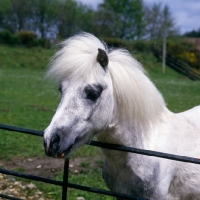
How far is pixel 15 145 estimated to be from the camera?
696cm

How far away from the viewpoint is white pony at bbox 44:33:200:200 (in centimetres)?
246

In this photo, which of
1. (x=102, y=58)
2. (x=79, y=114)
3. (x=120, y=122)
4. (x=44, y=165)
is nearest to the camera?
(x=79, y=114)

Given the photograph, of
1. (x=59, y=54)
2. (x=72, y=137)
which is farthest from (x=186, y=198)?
(x=59, y=54)

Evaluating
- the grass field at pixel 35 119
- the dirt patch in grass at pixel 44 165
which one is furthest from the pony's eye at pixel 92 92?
the dirt patch in grass at pixel 44 165

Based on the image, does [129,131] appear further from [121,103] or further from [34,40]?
[34,40]

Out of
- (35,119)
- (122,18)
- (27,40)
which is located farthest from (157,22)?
(35,119)

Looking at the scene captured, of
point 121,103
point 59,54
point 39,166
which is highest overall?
point 59,54

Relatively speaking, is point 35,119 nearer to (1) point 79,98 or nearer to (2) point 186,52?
(1) point 79,98

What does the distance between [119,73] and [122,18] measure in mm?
49834

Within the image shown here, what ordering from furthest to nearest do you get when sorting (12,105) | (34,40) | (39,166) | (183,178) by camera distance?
(34,40) < (12,105) < (39,166) < (183,178)

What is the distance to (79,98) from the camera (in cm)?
248

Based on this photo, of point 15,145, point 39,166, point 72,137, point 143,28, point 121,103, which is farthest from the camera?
point 143,28

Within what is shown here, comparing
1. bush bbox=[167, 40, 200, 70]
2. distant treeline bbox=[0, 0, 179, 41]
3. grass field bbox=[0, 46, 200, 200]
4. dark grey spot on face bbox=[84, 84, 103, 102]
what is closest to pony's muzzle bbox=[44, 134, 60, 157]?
dark grey spot on face bbox=[84, 84, 103, 102]

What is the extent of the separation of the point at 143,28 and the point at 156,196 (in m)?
49.8
